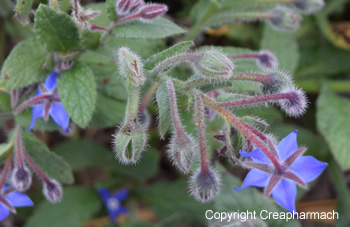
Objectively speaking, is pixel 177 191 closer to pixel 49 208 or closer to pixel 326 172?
pixel 49 208

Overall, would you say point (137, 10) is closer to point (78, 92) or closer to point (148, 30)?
point (148, 30)

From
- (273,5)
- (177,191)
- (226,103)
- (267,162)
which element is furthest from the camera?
(177,191)

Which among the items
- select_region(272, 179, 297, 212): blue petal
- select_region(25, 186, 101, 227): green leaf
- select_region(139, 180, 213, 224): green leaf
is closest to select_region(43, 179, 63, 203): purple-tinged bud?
select_region(25, 186, 101, 227): green leaf

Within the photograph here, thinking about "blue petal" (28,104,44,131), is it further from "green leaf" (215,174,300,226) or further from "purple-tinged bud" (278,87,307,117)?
"purple-tinged bud" (278,87,307,117)

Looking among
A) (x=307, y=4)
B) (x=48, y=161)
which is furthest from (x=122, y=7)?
(x=307, y=4)

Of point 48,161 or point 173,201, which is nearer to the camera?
point 48,161

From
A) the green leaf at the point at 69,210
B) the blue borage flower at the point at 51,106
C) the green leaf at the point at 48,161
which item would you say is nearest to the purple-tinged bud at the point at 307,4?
the blue borage flower at the point at 51,106

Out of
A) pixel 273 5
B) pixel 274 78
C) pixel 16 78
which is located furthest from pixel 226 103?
pixel 273 5
